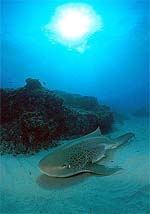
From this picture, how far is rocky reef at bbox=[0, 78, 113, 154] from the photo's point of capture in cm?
580

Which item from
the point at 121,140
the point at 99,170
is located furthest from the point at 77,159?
the point at 121,140

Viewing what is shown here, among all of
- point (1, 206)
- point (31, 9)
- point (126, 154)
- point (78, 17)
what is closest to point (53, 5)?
point (31, 9)

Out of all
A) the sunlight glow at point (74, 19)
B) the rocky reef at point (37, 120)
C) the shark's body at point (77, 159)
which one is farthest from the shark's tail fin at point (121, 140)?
the sunlight glow at point (74, 19)

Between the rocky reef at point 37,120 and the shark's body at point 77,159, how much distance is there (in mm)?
1537

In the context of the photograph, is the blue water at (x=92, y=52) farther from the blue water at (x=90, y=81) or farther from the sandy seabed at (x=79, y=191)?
the sandy seabed at (x=79, y=191)

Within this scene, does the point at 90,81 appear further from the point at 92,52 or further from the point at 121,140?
the point at 121,140

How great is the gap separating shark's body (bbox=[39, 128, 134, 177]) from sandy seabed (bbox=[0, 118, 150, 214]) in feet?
0.51

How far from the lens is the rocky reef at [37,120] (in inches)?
228

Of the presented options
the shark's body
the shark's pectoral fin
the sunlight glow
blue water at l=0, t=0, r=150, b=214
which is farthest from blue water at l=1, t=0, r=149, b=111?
the shark's pectoral fin

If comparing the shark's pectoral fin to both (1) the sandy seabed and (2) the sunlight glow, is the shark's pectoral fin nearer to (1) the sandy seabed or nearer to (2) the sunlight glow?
(1) the sandy seabed

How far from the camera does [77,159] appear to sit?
156 inches

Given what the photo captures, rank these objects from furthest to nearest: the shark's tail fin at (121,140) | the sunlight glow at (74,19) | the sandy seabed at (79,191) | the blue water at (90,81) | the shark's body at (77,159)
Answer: the sunlight glow at (74,19)
the shark's tail fin at (121,140)
the shark's body at (77,159)
the blue water at (90,81)
the sandy seabed at (79,191)

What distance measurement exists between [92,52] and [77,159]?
38012mm

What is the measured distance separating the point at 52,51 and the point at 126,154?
124 feet
